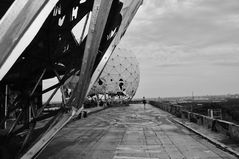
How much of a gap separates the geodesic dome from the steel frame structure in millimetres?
60639

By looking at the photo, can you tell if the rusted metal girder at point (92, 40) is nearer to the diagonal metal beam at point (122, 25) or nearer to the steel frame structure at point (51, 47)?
the steel frame structure at point (51, 47)

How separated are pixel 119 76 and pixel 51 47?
215 ft

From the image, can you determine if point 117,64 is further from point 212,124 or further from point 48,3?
point 48,3

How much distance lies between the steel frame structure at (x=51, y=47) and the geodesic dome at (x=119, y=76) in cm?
6064

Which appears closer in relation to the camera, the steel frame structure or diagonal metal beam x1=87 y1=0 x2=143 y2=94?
the steel frame structure

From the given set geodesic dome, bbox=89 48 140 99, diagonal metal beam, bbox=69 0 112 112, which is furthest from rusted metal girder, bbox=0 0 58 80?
geodesic dome, bbox=89 48 140 99

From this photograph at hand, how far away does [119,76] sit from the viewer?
240 feet

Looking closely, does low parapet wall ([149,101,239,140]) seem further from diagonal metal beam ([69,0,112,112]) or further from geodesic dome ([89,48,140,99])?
geodesic dome ([89,48,140,99])

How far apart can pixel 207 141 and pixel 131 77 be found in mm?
64284

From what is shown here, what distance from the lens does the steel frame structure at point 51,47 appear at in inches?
153

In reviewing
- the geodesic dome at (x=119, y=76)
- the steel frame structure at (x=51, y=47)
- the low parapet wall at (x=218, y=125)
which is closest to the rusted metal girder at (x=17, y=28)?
the steel frame structure at (x=51, y=47)

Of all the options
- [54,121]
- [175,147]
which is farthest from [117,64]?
[54,121]

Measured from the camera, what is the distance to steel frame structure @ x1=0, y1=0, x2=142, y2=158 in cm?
388

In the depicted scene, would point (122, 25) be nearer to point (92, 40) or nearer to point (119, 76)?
point (92, 40)
